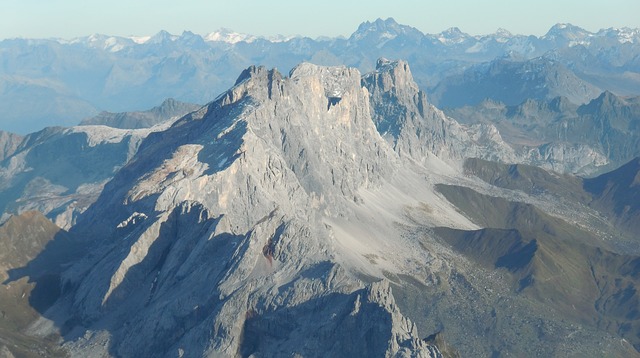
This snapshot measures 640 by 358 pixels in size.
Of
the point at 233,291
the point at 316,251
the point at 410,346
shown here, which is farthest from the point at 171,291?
the point at 410,346

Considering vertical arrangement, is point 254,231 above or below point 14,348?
above

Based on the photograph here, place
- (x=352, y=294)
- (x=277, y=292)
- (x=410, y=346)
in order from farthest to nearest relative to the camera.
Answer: (x=277, y=292) → (x=352, y=294) → (x=410, y=346)

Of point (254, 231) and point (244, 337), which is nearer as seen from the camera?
point (244, 337)

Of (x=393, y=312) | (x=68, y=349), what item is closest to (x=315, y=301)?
(x=393, y=312)

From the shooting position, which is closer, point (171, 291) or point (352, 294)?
point (352, 294)

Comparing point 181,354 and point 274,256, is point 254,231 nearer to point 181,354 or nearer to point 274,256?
point 274,256

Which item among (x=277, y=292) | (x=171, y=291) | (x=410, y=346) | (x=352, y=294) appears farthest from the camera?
(x=171, y=291)

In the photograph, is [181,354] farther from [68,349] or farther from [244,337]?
[68,349]

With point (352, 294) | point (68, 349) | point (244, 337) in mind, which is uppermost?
point (352, 294)

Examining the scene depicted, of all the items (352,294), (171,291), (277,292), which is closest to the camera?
(352,294)
